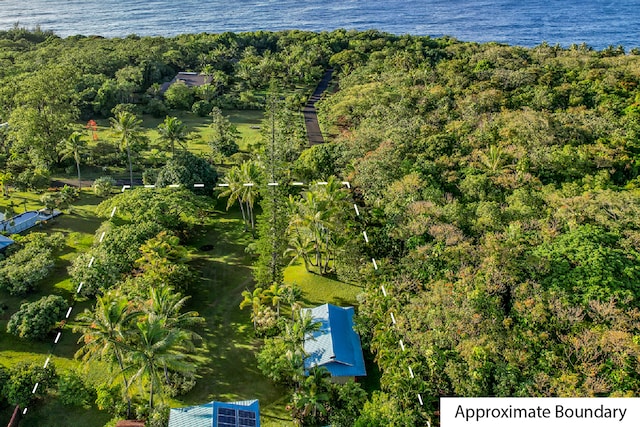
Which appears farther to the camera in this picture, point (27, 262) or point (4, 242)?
point (4, 242)

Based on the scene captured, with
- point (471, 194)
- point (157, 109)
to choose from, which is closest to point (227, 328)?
point (471, 194)

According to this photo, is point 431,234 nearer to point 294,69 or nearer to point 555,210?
point 555,210

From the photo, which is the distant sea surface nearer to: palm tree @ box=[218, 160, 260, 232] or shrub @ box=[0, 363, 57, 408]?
palm tree @ box=[218, 160, 260, 232]

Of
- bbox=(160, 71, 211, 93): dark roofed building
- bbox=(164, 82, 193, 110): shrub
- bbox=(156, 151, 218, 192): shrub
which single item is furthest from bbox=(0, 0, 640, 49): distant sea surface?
bbox=(156, 151, 218, 192): shrub

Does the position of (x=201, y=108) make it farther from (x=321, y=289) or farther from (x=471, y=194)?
(x=471, y=194)

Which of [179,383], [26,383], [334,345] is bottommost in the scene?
[179,383]

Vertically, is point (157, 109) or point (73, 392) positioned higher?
point (157, 109)

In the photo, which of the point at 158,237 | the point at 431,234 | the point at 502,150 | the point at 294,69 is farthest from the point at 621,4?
the point at 158,237
